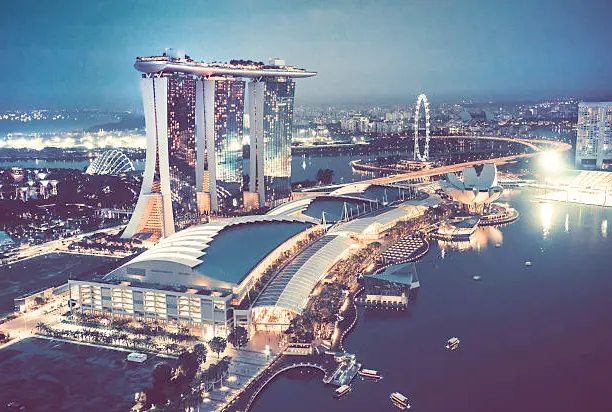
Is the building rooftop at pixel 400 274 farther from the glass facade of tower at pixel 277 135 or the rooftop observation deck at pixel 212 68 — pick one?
the glass facade of tower at pixel 277 135

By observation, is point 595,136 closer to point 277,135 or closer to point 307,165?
point 307,165

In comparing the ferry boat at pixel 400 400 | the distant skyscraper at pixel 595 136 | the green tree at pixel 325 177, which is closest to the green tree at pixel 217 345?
the ferry boat at pixel 400 400

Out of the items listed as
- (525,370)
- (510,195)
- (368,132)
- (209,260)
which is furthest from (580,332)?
(368,132)

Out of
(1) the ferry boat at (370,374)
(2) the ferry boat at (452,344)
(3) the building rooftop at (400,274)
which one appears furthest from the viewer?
(3) the building rooftop at (400,274)

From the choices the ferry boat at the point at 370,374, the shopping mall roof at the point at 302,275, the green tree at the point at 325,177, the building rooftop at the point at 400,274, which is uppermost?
the green tree at the point at 325,177

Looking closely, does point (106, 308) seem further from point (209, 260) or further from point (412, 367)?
point (412, 367)

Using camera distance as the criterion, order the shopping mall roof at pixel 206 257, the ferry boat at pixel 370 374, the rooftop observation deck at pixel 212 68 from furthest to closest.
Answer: the rooftop observation deck at pixel 212 68, the shopping mall roof at pixel 206 257, the ferry boat at pixel 370 374

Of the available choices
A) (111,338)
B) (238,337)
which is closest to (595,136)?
(238,337)
